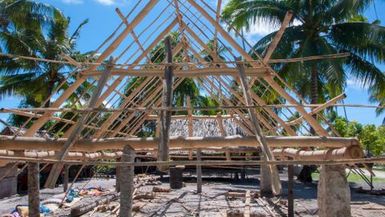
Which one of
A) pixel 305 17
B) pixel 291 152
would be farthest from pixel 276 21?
pixel 291 152

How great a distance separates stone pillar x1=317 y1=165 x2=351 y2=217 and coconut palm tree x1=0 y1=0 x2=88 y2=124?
640 inches

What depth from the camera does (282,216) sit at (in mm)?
12102

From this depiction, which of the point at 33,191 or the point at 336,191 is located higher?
the point at 336,191

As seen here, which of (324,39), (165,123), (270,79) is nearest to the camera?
(165,123)

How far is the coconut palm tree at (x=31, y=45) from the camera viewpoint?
784 inches

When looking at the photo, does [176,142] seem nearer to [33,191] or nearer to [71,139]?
[71,139]

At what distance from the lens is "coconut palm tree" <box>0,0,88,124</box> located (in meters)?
19.9

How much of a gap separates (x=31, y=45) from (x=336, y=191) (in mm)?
17628

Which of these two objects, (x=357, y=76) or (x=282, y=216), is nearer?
(x=282, y=216)

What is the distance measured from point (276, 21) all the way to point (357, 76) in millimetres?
4308

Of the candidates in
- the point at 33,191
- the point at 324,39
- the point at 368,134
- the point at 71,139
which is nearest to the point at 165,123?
the point at 71,139

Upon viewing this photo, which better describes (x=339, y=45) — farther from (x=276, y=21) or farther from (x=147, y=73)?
(x=147, y=73)

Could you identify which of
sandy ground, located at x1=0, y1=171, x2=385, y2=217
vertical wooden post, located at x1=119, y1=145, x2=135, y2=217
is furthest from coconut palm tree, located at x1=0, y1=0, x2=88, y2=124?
vertical wooden post, located at x1=119, y1=145, x2=135, y2=217

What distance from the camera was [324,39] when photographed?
2006 centimetres
